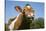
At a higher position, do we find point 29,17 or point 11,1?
point 11,1

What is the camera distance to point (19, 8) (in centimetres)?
62

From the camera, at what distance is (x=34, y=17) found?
63 centimetres

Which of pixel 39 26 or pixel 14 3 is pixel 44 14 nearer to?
pixel 39 26

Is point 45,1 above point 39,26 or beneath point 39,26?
above

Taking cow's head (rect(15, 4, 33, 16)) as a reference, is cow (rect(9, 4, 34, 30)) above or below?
below

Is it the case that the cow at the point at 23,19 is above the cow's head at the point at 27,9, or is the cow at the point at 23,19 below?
below

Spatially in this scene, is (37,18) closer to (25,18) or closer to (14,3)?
(25,18)
